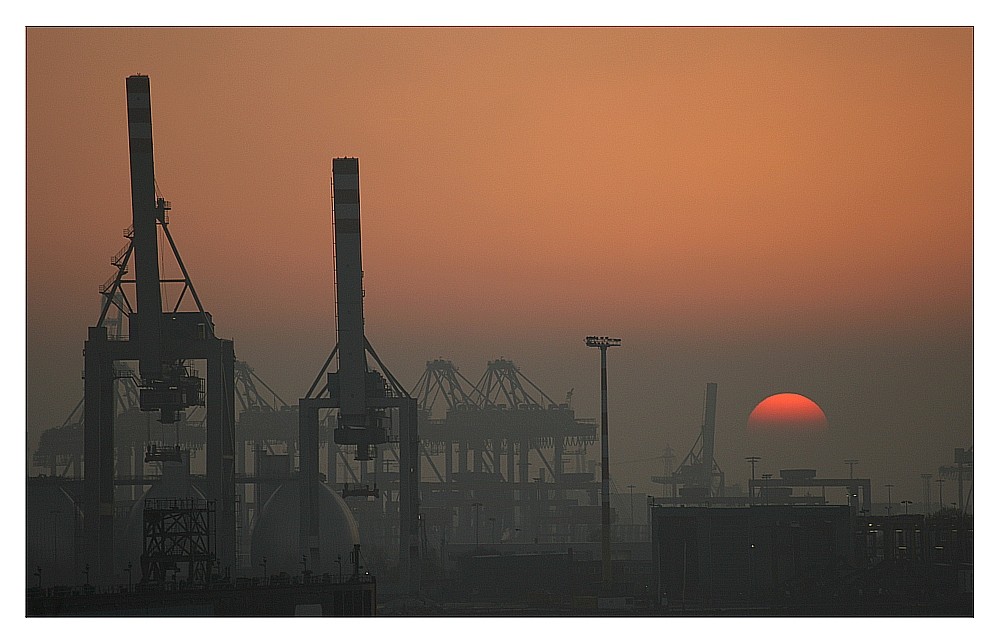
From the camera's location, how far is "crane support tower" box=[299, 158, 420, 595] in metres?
16.1

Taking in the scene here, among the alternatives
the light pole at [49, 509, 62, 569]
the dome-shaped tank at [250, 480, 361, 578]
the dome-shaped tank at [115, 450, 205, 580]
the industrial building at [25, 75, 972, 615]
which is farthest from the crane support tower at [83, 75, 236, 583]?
the dome-shaped tank at [250, 480, 361, 578]

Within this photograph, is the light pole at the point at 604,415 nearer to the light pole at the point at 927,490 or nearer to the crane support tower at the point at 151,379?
the light pole at the point at 927,490

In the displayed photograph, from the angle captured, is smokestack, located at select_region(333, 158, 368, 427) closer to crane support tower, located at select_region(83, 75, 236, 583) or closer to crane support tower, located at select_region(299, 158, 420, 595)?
crane support tower, located at select_region(299, 158, 420, 595)

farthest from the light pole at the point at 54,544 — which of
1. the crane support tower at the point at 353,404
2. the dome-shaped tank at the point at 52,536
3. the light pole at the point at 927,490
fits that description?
the light pole at the point at 927,490

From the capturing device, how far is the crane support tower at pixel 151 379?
15.4 m

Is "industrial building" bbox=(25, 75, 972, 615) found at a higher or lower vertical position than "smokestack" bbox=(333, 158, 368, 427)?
lower

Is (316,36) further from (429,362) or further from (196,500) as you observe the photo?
(196,500)

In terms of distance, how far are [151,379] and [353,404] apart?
9.82ft

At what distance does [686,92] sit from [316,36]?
3535 mm

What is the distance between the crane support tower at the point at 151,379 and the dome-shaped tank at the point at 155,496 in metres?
1.77

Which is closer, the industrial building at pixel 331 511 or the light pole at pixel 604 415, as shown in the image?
the industrial building at pixel 331 511

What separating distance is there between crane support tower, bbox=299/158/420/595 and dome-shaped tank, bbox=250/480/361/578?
1.02 meters

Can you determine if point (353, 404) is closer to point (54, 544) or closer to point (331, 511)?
point (331, 511)

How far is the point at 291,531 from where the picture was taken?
863 inches
